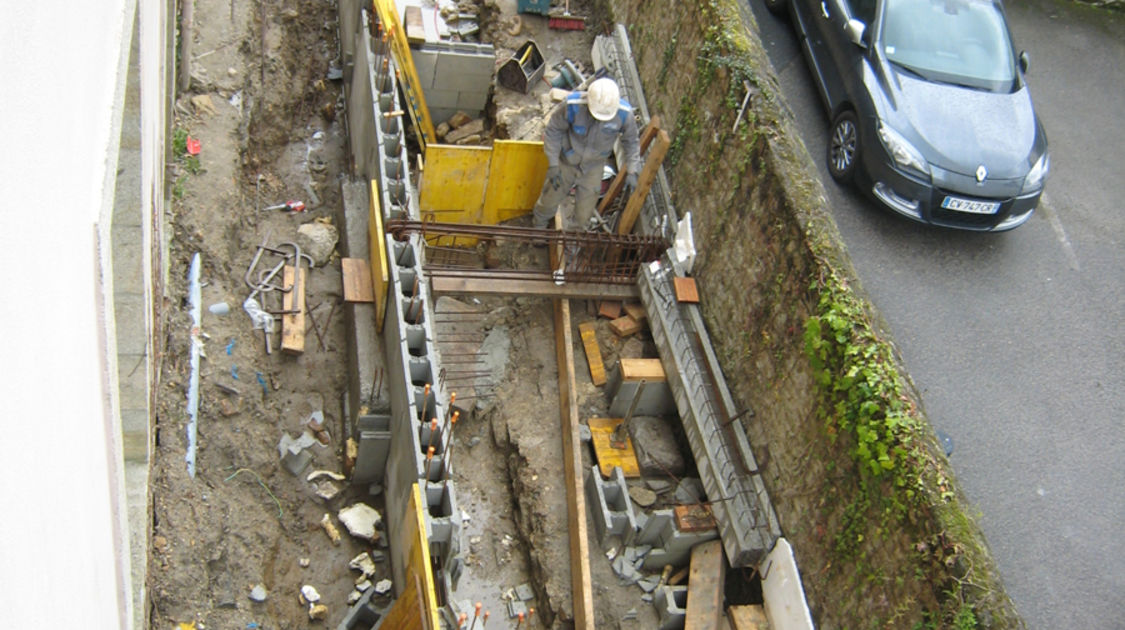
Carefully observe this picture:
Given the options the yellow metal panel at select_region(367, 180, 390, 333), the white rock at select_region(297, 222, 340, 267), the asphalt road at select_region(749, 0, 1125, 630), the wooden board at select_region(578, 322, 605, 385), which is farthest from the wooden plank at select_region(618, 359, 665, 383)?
the white rock at select_region(297, 222, 340, 267)

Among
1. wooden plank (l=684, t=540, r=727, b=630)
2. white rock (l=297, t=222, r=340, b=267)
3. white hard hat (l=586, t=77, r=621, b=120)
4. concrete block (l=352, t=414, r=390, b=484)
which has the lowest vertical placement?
concrete block (l=352, t=414, r=390, b=484)

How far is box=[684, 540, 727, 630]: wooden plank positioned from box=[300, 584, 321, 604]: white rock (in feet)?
9.71

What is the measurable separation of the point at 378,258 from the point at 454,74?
8.57ft

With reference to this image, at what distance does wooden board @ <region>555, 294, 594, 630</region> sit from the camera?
7.08m

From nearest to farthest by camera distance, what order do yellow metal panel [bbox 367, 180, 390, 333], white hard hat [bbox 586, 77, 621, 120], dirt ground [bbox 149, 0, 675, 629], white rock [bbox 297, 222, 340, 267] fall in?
dirt ground [bbox 149, 0, 675, 629], white hard hat [bbox 586, 77, 621, 120], yellow metal panel [bbox 367, 180, 390, 333], white rock [bbox 297, 222, 340, 267]

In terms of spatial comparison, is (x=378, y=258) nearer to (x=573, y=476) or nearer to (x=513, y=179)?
(x=513, y=179)

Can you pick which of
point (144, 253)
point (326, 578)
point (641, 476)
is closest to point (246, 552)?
point (326, 578)

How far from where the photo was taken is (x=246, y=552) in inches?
284

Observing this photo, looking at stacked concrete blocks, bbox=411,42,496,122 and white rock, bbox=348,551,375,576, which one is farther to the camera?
stacked concrete blocks, bbox=411,42,496,122

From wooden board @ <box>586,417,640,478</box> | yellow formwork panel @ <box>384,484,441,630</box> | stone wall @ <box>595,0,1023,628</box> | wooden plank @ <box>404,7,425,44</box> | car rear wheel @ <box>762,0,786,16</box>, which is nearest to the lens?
stone wall @ <box>595,0,1023,628</box>

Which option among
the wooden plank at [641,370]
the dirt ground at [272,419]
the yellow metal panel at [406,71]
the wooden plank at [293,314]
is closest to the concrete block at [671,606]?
the dirt ground at [272,419]

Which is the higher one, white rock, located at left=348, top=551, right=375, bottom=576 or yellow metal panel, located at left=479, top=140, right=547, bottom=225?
yellow metal panel, located at left=479, top=140, right=547, bottom=225

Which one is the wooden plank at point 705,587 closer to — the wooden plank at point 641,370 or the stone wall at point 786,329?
the stone wall at point 786,329

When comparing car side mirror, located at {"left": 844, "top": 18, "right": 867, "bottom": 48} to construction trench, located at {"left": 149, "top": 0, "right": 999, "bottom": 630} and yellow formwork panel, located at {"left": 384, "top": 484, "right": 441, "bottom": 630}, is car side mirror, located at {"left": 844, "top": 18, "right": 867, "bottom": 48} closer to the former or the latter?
construction trench, located at {"left": 149, "top": 0, "right": 999, "bottom": 630}
